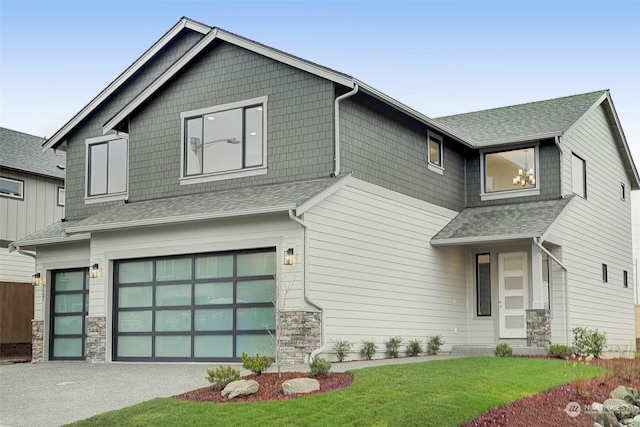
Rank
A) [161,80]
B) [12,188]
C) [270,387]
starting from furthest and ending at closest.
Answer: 1. [12,188]
2. [161,80]
3. [270,387]

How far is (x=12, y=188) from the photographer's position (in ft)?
78.2

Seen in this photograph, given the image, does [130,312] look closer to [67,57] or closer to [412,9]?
[67,57]

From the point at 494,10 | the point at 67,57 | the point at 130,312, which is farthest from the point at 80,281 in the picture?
the point at 494,10

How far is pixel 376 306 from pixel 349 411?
7.00 meters

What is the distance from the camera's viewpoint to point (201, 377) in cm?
1297

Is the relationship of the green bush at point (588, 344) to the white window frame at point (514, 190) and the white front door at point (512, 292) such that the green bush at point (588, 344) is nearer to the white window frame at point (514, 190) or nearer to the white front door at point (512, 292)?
the white front door at point (512, 292)

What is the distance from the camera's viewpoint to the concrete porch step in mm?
16531

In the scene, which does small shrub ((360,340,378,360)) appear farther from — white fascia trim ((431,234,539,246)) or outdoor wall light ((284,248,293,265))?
white fascia trim ((431,234,539,246))

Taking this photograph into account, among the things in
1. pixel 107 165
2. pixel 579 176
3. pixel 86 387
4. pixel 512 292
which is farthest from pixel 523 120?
pixel 86 387

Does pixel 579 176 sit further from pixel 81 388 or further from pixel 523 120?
pixel 81 388

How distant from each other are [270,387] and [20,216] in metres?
15.6

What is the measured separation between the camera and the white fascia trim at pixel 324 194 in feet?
45.9

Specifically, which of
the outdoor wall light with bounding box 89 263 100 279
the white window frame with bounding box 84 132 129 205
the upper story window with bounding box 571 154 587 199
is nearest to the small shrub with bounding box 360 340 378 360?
the outdoor wall light with bounding box 89 263 100 279

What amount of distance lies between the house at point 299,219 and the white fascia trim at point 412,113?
50 mm
